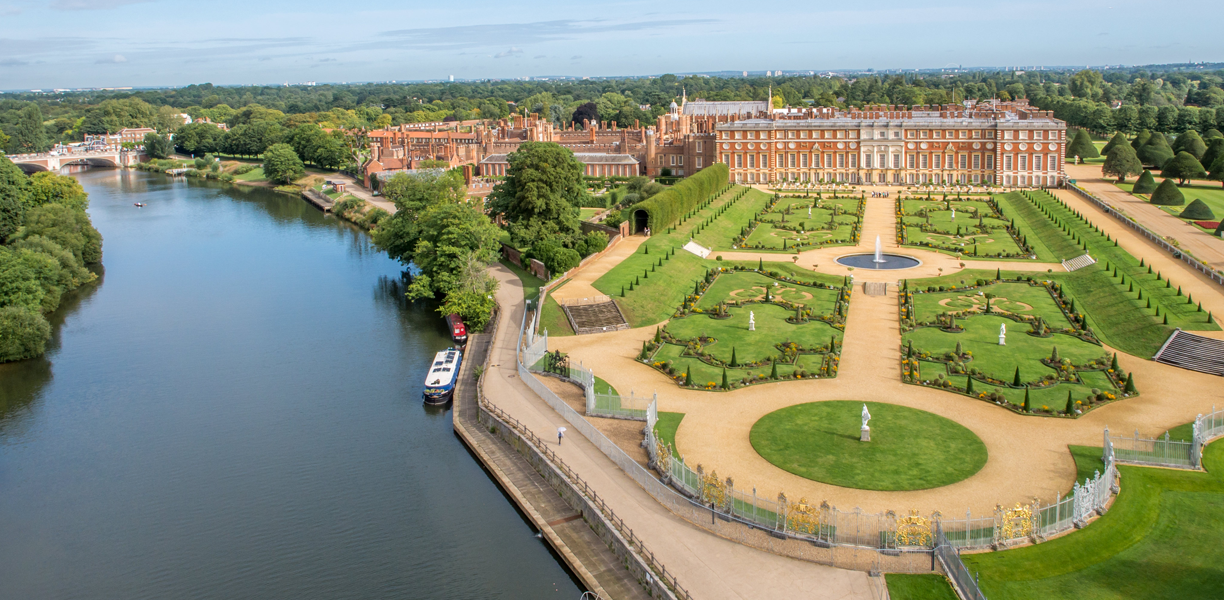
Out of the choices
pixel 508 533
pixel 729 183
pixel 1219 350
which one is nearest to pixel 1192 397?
pixel 1219 350

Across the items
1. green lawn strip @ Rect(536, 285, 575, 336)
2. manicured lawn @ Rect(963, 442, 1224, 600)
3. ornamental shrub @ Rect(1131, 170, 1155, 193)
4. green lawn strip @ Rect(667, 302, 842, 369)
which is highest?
ornamental shrub @ Rect(1131, 170, 1155, 193)

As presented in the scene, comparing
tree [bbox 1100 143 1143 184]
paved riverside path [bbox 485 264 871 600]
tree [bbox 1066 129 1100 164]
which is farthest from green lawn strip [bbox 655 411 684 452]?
tree [bbox 1066 129 1100 164]

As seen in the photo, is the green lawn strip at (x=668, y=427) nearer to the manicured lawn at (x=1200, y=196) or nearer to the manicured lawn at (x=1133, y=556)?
the manicured lawn at (x=1133, y=556)

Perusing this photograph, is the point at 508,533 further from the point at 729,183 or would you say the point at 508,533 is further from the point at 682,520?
the point at 729,183

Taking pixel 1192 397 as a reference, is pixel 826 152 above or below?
above

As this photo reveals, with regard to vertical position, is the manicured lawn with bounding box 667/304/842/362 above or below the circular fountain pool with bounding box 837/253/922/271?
below

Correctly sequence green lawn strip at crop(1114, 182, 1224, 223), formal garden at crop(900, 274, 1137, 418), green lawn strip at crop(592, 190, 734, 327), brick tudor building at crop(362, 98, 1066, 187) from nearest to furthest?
formal garden at crop(900, 274, 1137, 418), green lawn strip at crop(592, 190, 734, 327), green lawn strip at crop(1114, 182, 1224, 223), brick tudor building at crop(362, 98, 1066, 187)

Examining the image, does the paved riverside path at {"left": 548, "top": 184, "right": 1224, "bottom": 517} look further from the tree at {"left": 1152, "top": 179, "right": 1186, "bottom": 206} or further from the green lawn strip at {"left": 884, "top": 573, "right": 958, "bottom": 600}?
the tree at {"left": 1152, "top": 179, "right": 1186, "bottom": 206}
